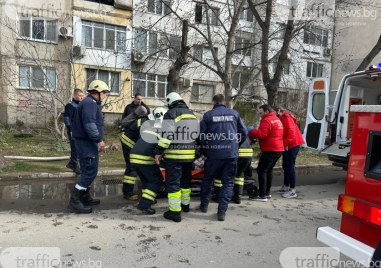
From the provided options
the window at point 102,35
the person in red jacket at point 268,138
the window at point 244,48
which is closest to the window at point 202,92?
the window at point 102,35

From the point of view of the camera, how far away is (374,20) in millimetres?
26969

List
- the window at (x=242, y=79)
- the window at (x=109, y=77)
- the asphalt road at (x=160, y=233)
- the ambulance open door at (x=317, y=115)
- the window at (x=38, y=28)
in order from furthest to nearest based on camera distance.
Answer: the window at (x=109, y=77) → the window at (x=38, y=28) → the window at (x=242, y=79) → the ambulance open door at (x=317, y=115) → the asphalt road at (x=160, y=233)

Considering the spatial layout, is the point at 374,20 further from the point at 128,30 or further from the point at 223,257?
the point at 223,257

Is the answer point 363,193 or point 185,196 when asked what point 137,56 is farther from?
point 363,193

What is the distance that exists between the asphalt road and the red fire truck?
3.66ft

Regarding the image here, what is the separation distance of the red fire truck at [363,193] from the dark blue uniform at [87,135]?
336cm

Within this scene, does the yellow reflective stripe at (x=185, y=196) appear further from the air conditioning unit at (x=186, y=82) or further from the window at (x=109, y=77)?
the air conditioning unit at (x=186, y=82)

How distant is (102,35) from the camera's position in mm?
19969

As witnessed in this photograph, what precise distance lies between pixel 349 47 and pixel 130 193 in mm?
29237

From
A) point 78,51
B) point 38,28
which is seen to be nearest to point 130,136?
point 78,51

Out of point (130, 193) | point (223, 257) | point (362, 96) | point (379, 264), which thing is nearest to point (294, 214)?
point (223, 257)

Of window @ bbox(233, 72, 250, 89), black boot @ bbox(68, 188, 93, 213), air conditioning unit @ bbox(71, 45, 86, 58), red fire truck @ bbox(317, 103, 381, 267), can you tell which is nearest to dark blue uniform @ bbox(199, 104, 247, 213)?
black boot @ bbox(68, 188, 93, 213)

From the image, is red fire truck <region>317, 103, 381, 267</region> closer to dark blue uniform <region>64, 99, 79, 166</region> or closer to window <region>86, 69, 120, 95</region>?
dark blue uniform <region>64, 99, 79, 166</region>

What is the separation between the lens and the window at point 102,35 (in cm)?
1947
